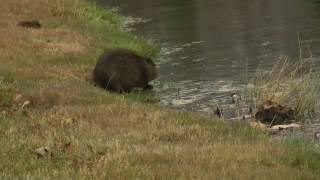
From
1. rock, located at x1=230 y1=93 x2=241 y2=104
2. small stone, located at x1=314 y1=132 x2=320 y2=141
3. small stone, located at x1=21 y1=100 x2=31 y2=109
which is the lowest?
rock, located at x1=230 y1=93 x2=241 y2=104

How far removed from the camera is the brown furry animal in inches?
677

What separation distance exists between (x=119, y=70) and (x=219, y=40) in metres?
10.1

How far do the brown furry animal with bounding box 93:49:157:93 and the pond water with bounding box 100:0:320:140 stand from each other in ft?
3.04

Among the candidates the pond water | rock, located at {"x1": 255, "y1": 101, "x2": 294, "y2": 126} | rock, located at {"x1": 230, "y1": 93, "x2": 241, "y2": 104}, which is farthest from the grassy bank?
rock, located at {"x1": 230, "y1": 93, "x2": 241, "y2": 104}

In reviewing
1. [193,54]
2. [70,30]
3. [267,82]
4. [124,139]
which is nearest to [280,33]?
[193,54]

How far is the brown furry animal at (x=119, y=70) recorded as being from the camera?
56.4ft

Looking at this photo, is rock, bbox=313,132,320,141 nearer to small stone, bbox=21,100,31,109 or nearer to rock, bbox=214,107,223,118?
rock, bbox=214,107,223,118

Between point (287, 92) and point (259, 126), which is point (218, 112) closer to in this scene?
point (287, 92)

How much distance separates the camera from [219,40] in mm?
26734

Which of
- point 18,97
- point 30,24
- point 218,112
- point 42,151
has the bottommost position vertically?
point 30,24

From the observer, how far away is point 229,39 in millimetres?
26828

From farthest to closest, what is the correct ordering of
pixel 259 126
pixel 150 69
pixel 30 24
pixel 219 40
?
pixel 219 40 → pixel 30 24 → pixel 150 69 → pixel 259 126

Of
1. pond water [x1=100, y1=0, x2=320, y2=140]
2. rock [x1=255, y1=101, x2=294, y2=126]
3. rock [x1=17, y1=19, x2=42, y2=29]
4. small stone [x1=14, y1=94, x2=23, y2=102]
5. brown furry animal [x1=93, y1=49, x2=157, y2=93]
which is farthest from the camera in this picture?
rock [x1=17, y1=19, x2=42, y2=29]

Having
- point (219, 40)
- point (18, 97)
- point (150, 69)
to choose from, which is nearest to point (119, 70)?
point (150, 69)
